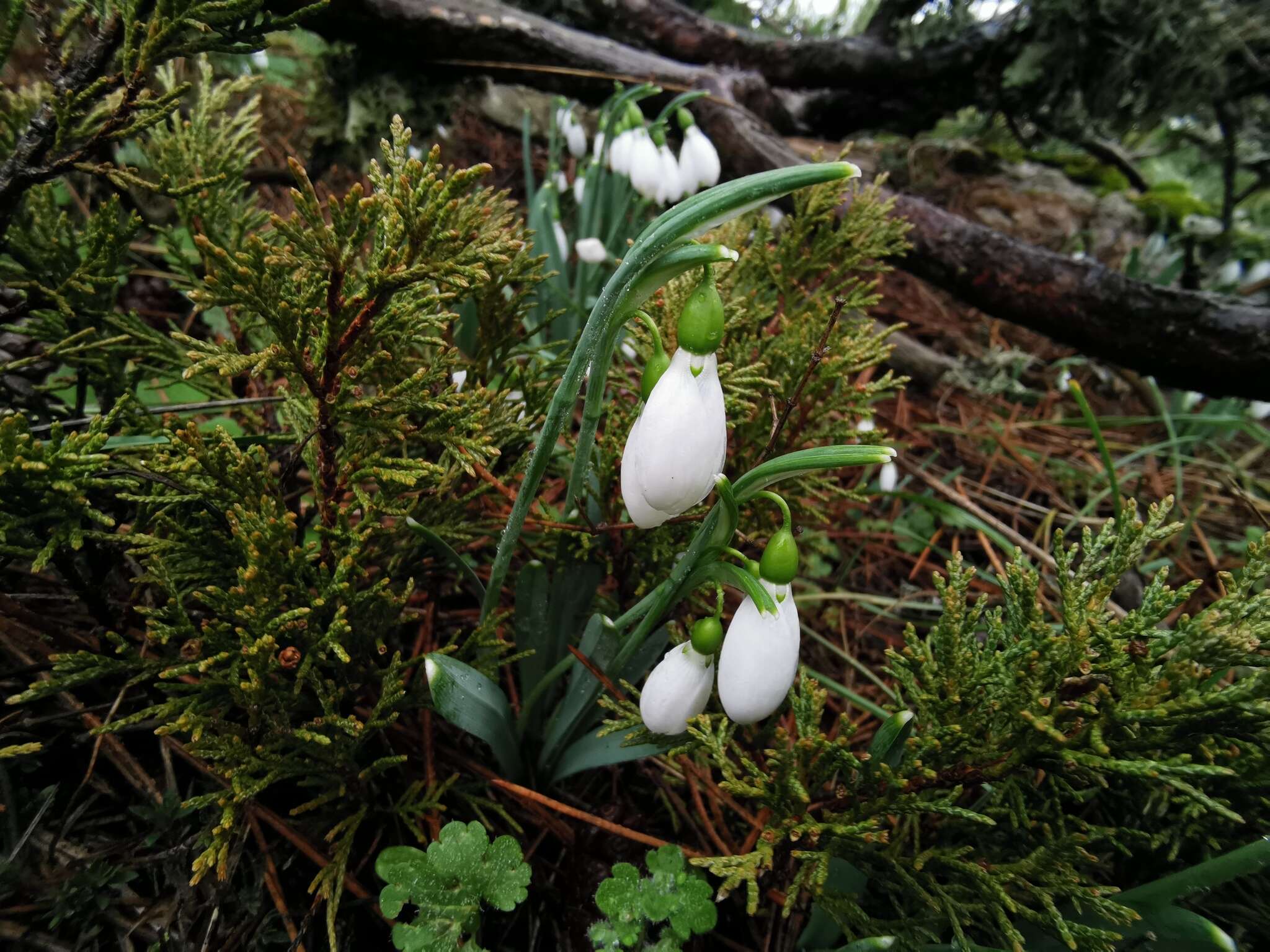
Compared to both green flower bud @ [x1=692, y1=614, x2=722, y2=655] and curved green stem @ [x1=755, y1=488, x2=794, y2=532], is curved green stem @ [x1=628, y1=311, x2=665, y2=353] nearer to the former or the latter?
curved green stem @ [x1=755, y1=488, x2=794, y2=532]

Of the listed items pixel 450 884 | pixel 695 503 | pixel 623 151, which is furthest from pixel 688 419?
pixel 623 151

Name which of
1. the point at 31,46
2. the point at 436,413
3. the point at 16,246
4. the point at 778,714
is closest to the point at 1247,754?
the point at 778,714

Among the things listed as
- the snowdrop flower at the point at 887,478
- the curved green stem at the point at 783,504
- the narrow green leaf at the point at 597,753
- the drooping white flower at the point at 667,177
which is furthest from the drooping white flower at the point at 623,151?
the narrow green leaf at the point at 597,753

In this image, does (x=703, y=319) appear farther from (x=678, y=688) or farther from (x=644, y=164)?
(x=644, y=164)

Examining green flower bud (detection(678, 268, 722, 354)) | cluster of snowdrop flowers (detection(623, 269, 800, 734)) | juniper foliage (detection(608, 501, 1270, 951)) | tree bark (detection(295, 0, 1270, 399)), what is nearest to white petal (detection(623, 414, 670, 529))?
cluster of snowdrop flowers (detection(623, 269, 800, 734))

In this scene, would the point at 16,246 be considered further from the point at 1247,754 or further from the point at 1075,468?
the point at 1075,468
